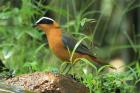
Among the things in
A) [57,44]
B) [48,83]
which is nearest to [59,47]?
[57,44]

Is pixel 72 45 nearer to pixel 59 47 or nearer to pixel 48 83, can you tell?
pixel 59 47

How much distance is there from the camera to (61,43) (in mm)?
5895

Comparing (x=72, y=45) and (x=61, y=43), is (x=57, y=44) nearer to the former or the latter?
(x=61, y=43)

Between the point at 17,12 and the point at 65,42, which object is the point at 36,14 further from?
the point at 65,42

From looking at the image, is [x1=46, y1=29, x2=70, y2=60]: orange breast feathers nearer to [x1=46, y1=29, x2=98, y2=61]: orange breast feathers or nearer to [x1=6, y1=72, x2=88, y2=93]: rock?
[x1=46, y1=29, x2=98, y2=61]: orange breast feathers

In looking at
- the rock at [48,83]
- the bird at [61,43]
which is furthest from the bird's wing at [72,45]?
the rock at [48,83]

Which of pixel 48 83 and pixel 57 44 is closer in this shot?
pixel 48 83

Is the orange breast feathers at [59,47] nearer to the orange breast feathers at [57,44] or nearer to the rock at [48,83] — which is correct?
the orange breast feathers at [57,44]

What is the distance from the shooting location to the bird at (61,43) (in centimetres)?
581

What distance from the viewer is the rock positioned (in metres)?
4.61

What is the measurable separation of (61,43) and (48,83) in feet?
4.29

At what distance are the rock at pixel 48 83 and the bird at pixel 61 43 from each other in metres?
1.00

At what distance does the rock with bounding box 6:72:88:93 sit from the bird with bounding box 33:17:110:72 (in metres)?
1.00

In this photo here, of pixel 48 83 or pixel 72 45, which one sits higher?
pixel 72 45
